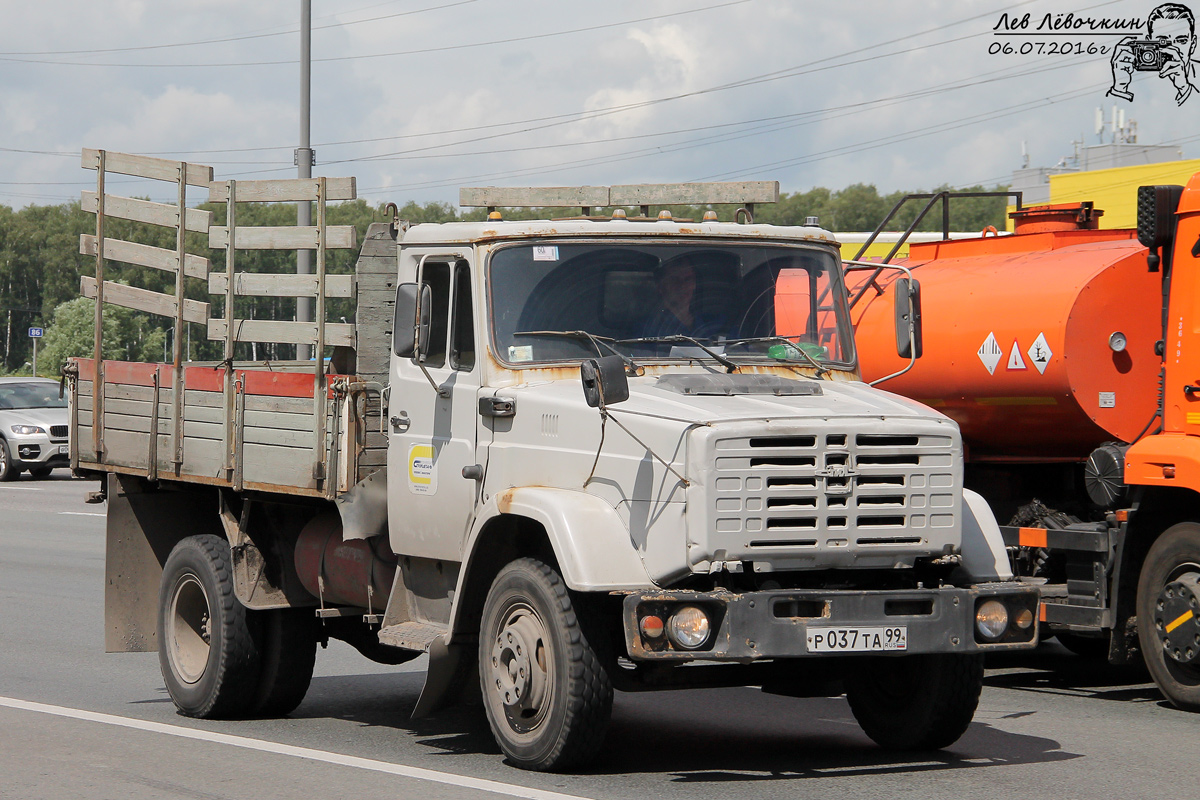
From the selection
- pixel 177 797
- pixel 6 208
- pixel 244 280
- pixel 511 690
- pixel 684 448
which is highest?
pixel 6 208

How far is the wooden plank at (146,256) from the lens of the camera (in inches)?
364

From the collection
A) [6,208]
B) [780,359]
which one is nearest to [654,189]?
[780,359]

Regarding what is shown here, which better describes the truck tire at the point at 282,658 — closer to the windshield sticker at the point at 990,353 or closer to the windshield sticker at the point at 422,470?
the windshield sticker at the point at 422,470

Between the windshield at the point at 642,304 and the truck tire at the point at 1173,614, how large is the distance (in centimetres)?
276

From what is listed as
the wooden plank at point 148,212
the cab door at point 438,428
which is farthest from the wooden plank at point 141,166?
the cab door at point 438,428

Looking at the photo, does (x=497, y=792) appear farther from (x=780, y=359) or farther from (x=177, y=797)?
(x=780, y=359)

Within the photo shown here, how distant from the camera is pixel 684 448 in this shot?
21.6 ft

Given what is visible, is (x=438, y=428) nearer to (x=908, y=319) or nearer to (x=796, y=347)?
(x=796, y=347)

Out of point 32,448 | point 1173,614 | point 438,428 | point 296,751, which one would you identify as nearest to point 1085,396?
point 1173,614

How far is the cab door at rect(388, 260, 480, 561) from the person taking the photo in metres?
7.65

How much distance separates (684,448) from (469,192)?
2.64m

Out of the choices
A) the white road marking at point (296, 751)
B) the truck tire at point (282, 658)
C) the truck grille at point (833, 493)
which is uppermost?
the truck grille at point (833, 493)

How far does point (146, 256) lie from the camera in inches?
376

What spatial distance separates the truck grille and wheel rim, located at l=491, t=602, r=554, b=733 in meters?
0.93
